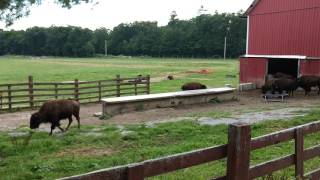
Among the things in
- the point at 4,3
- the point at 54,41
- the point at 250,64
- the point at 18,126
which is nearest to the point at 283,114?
the point at 18,126

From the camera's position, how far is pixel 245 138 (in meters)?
4.60

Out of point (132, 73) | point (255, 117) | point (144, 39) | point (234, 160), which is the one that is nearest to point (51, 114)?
point (255, 117)

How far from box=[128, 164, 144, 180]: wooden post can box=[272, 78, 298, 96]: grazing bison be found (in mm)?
22445

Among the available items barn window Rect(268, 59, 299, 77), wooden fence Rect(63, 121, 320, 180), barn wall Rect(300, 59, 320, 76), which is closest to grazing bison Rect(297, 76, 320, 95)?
barn wall Rect(300, 59, 320, 76)

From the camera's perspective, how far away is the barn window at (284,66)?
98.9 ft

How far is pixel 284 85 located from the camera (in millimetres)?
25062

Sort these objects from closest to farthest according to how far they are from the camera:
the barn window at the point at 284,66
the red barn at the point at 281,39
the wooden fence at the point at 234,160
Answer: the wooden fence at the point at 234,160
the red barn at the point at 281,39
the barn window at the point at 284,66

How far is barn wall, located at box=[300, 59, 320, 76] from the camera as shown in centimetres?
2644

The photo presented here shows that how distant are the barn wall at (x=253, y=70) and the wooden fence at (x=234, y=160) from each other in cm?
2325

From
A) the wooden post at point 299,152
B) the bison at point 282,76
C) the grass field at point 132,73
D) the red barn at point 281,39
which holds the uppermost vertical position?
the red barn at point 281,39

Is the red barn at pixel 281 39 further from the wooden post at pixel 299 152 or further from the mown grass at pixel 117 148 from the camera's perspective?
the wooden post at pixel 299 152

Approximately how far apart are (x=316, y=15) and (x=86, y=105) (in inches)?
526

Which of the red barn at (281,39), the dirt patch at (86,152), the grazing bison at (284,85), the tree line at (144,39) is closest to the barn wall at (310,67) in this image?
the red barn at (281,39)

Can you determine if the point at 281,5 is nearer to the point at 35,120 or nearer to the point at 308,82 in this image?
the point at 308,82
